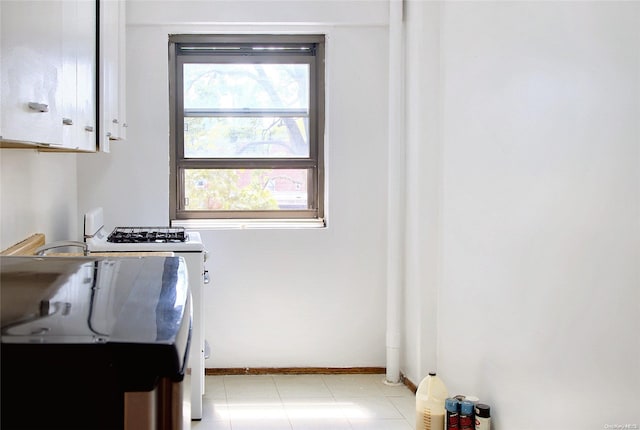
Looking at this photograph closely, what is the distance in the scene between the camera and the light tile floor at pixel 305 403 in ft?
12.3

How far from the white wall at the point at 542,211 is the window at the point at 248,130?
3.33 feet

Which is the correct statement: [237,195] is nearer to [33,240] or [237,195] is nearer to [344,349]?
[344,349]

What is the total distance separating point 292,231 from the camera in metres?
4.63

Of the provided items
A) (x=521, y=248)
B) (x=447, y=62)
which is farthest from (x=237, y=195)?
(x=521, y=248)

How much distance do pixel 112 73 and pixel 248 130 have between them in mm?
1167

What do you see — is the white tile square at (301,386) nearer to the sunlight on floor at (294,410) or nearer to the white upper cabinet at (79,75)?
the sunlight on floor at (294,410)

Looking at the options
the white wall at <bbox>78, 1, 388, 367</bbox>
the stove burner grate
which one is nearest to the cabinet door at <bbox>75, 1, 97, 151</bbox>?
the stove burner grate

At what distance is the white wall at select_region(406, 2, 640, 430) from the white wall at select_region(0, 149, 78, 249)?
1985 millimetres

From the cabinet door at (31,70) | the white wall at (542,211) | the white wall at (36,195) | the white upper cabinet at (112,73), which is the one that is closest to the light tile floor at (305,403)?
the white wall at (542,211)

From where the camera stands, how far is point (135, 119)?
4.54 metres

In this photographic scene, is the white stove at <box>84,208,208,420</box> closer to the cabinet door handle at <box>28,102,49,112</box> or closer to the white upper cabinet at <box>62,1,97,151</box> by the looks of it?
the white upper cabinet at <box>62,1,97,151</box>

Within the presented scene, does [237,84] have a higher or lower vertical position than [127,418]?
higher

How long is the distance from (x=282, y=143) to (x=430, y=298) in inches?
52.8

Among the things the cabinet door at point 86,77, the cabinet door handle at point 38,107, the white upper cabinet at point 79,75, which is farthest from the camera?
the cabinet door at point 86,77
